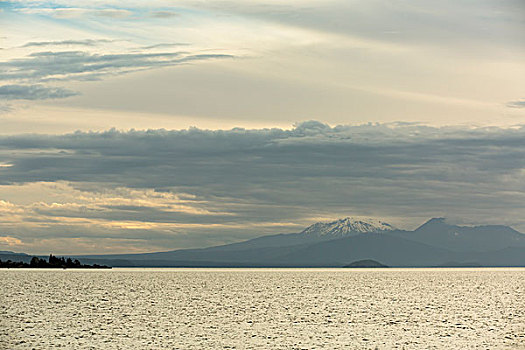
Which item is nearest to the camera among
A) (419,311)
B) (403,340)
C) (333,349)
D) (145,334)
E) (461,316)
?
(333,349)

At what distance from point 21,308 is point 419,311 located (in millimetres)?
53450

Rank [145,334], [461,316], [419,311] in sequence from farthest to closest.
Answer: [419,311], [461,316], [145,334]

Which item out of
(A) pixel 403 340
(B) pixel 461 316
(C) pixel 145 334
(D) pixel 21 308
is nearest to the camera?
(A) pixel 403 340

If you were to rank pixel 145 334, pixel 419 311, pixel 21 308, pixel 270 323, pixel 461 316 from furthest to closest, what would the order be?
pixel 21 308 → pixel 419 311 → pixel 461 316 → pixel 270 323 → pixel 145 334

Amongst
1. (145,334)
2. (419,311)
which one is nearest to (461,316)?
(419,311)

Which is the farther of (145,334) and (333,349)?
(145,334)

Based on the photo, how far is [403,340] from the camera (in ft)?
212

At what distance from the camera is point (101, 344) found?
205ft

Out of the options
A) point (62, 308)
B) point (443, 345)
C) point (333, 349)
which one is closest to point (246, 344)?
point (333, 349)

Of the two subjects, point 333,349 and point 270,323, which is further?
point 270,323

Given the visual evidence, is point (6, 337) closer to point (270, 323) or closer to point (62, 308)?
point (270, 323)

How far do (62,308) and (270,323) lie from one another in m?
37.0

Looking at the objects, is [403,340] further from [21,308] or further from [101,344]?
[21,308]

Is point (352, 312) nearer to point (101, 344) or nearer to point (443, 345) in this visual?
point (443, 345)
